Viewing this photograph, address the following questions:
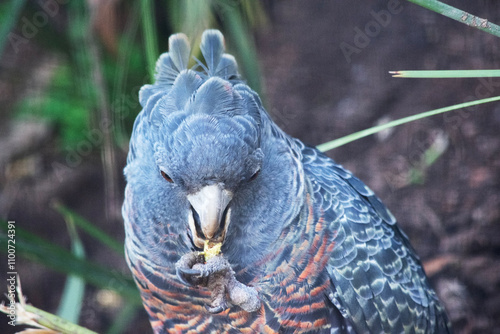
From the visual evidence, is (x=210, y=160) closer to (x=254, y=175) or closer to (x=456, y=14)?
(x=254, y=175)

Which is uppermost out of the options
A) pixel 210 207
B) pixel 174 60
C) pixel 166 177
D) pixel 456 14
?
pixel 174 60

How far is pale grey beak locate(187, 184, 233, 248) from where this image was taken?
69.1 inches

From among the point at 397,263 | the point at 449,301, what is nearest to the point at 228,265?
the point at 397,263

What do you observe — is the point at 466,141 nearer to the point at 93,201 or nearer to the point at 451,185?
the point at 451,185

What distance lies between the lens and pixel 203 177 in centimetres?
176

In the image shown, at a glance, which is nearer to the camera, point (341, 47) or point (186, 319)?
point (186, 319)

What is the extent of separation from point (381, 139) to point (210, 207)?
2.98 m

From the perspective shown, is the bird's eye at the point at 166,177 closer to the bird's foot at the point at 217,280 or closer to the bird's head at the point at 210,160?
the bird's head at the point at 210,160

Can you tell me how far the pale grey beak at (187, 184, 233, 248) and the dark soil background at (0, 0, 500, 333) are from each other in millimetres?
2207

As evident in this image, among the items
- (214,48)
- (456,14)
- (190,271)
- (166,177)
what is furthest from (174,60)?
(456,14)

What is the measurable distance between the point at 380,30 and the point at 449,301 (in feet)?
7.90

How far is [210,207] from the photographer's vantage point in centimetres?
175

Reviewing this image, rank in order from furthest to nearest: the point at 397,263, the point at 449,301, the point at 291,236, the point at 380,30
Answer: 1. the point at 380,30
2. the point at 449,301
3. the point at 397,263
4. the point at 291,236

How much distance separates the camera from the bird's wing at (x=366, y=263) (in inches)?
92.2
